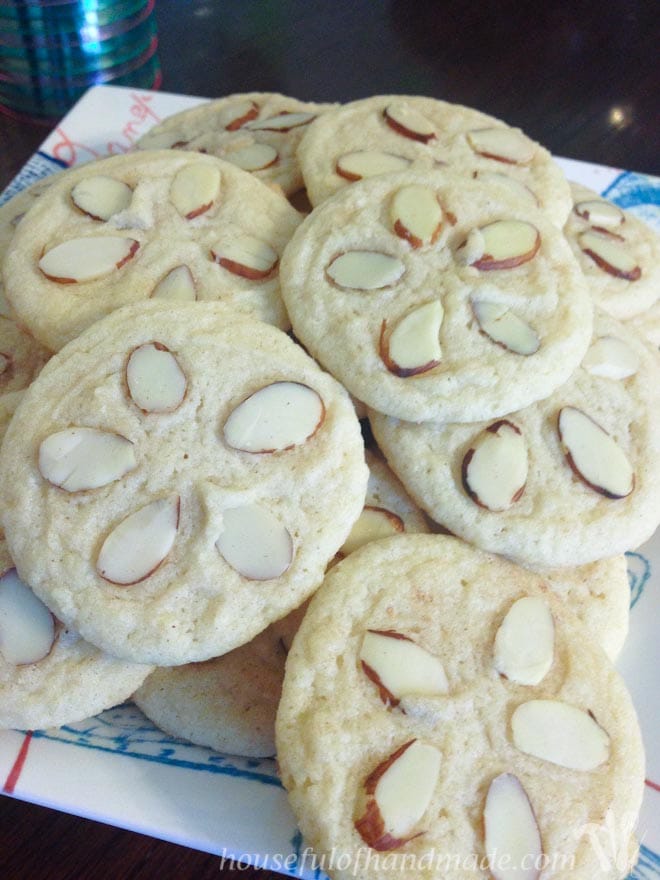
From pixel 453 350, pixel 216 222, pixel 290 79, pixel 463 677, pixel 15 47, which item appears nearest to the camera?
pixel 463 677

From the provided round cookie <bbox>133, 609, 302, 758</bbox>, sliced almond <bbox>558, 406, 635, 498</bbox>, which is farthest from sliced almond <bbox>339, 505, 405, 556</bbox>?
sliced almond <bbox>558, 406, 635, 498</bbox>

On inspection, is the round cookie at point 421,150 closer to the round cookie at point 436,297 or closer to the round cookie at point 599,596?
the round cookie at point 436,297

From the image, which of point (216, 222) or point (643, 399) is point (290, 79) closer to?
point (216, 222)

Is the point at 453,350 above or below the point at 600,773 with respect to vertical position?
above

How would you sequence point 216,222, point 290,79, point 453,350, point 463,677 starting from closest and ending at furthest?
point 463,677
point 453,350
point 216,222
point 290,79

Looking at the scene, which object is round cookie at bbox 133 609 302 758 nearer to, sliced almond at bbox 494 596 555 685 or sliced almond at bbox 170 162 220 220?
sliced almond at bbox 494 596 555 685

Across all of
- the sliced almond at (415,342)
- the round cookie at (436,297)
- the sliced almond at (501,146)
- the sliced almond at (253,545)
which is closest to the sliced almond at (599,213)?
the sliced almond at (501,146)

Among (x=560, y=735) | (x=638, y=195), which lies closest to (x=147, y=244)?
(x=560, y=735)

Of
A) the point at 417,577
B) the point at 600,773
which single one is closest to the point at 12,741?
the point at 417,577
